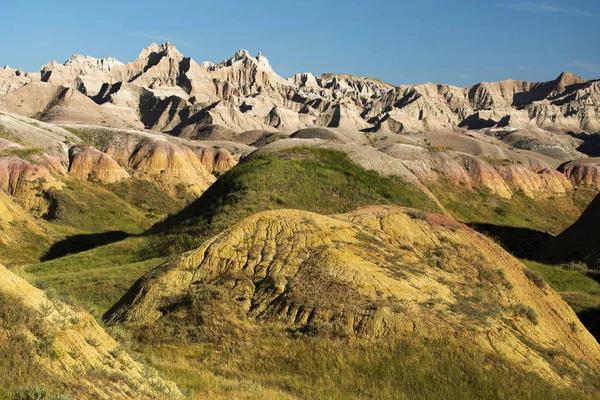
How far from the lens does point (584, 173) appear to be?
88.4 metres

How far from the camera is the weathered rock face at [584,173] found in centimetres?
8656

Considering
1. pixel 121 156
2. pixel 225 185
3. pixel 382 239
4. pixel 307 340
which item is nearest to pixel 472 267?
pixel 382 239

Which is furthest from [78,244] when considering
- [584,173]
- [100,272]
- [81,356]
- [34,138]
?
[584,173]

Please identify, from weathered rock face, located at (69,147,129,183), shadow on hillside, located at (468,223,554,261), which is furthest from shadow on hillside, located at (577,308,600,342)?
weathered rock face, located at (69,147,129,183)

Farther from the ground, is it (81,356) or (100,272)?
(81,356)

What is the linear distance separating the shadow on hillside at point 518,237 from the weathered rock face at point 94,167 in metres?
48.8

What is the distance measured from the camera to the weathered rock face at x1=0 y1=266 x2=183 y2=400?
8.98 metres

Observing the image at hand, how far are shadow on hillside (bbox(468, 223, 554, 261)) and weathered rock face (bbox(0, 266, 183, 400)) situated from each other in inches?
1785

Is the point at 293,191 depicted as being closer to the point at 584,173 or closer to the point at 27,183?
the point at 27,183

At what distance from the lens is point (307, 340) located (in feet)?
49.1

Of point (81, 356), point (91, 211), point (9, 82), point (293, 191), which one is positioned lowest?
point (91, 211)

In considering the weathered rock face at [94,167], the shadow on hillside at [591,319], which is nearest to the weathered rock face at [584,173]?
Answer: the shadow on hillside at [591,319]

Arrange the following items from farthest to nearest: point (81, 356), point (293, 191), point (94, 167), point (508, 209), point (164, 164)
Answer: point (164, 164) → point (94, 167) → point (508, 209) → point (293, 191) → point (81, 356)

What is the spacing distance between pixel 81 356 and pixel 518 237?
53.5 metres
